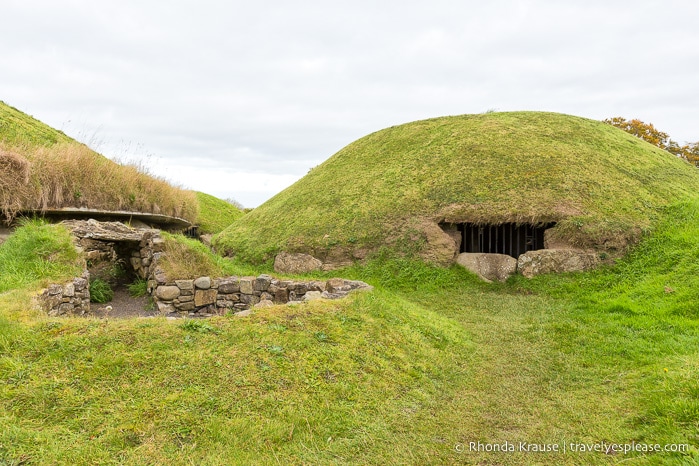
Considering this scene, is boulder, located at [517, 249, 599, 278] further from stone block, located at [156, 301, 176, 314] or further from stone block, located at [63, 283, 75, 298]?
stone block, located at [63, 283, 75, 298]

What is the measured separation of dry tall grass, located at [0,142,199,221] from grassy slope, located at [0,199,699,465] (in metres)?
5.79

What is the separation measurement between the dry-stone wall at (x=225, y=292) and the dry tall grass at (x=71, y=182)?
4717 mm

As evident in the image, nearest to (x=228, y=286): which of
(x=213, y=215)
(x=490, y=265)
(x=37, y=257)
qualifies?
(x=37, y=257)

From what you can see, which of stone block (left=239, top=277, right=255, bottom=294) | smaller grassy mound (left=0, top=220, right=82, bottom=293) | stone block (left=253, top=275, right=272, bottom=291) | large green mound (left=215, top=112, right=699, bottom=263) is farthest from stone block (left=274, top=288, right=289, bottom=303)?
large green mound (left=215, top=112, right=699, bottom=263)

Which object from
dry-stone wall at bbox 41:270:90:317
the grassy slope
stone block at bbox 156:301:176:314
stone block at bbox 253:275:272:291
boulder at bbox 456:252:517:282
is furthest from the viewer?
boulder at bbox 456:252:517:282

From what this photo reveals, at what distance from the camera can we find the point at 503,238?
13.7 metres

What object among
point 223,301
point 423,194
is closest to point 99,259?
point 223,301

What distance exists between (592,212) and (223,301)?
37.5ft

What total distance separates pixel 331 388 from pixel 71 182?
11437 millimetres

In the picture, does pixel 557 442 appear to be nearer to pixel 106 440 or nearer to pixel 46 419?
pixel 106 440

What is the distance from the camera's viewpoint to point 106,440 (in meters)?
3.70

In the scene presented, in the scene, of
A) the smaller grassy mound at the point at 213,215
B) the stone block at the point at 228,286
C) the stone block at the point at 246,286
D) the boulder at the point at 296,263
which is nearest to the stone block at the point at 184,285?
the stone block at the point at 228,286

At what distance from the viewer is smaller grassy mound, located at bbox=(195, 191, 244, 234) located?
24.6 m

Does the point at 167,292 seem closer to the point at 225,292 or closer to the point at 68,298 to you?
the point at 225,292
